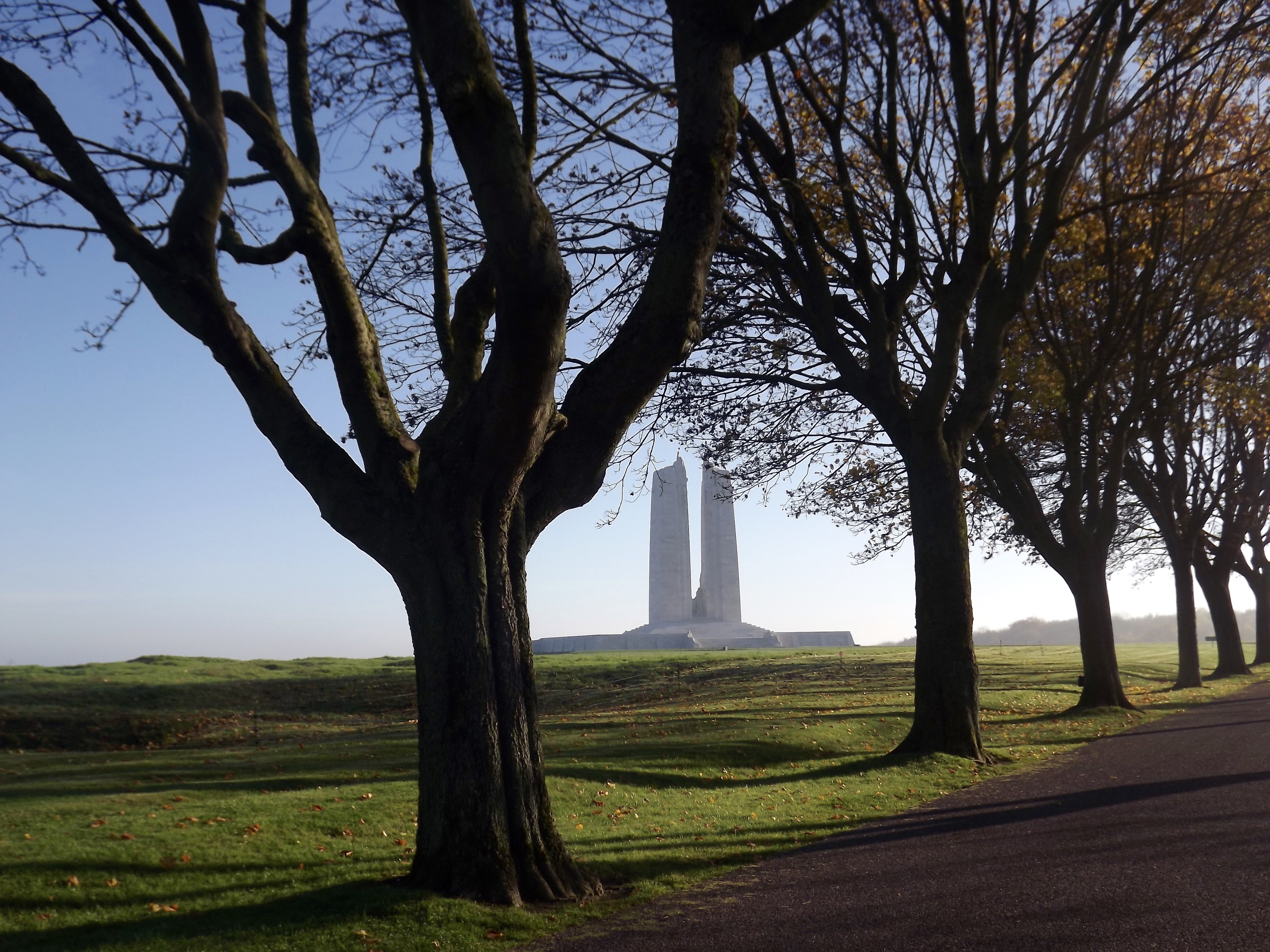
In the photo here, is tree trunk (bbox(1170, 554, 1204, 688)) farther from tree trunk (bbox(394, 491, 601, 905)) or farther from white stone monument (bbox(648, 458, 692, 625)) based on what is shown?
white stone monument (bbox(648, 458, 692, 625))

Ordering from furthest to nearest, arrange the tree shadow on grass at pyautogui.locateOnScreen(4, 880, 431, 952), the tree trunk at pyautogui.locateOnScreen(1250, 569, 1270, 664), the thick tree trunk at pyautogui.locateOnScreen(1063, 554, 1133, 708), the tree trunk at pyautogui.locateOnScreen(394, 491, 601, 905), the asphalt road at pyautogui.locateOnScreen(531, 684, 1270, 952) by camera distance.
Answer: the tree trunk at pyautogui.locateOnScreen(1250, 569, 1270, 664), the thick tree trunk at pyautogui.locateOnScreen(1063, 554, 1133, 708), the tree trunk at pyautogui.locateOnScreen(394, 491, 601, 905), the tree shadow on grass at pyautogui.locateOnScreen(4, 880, 431, 952), the asphalt road at pyautogui.locateOnScreen(531, 684, 1270, 952)

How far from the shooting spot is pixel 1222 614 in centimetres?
3219

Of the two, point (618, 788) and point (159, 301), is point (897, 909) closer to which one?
point (618, 788)

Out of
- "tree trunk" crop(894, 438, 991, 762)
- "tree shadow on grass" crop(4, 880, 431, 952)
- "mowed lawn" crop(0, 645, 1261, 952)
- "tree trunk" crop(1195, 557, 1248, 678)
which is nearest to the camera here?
"tree shadow on grass" crop(4, 880, 431, 952)

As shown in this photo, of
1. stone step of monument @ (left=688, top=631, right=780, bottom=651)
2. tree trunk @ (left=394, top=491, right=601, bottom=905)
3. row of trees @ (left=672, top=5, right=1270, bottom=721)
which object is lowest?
stone step of monument @ (left=688, top=631, right=780, bottom=651)

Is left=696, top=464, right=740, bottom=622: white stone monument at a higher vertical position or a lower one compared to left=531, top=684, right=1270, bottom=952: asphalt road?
higher

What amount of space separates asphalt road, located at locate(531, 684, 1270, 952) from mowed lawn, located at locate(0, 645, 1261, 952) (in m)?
0.56

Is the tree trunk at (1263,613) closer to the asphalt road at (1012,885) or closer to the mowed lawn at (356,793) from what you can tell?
the mowed lawn at (356,793)

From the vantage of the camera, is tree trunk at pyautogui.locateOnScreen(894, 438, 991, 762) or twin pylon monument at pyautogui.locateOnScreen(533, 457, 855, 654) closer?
tree trunk at pyautogui.locateOnScreen(894, 438, 991, 762)

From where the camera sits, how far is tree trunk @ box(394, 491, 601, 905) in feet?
21.3

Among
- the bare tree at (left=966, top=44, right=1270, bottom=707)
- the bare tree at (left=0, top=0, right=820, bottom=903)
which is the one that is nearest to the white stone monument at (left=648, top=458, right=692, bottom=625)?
the bare tree at (left=966, top=44, right=1270, bottom=707)

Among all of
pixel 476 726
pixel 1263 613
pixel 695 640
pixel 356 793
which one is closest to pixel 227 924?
pixel 476 726

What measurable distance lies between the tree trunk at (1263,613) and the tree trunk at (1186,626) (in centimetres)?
1129

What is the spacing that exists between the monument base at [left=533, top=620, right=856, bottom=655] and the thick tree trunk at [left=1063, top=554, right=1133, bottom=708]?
111 ft
